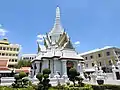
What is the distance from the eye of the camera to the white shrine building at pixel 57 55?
27.8 m

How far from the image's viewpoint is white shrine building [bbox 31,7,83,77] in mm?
27781

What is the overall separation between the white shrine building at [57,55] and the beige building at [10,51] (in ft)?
62.2

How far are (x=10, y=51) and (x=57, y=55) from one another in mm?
24431

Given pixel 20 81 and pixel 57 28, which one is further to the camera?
pixel 57 28

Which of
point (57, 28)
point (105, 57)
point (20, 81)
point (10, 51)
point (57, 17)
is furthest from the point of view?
point (10, 51)

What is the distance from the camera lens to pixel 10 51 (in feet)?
157

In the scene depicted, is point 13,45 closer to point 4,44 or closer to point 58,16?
point 4,44

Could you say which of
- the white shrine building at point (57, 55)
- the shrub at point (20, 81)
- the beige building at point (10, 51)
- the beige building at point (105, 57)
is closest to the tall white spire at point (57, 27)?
the white shrine building at point (57, 55)

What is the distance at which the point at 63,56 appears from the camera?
2791 centimetres

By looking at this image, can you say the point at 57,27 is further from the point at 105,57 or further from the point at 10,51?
the point at 10,51

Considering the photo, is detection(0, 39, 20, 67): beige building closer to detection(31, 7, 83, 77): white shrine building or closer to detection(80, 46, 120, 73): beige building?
detection(31, 7, 83, 77): white shrine building

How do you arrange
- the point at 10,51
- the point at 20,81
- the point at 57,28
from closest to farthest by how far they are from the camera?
the point at 20,81 < the point at 57,28 < the point at 10,51

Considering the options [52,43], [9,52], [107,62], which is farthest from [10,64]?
[107,62]

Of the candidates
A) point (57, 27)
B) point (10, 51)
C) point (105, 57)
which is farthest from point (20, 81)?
point (105, 57)
